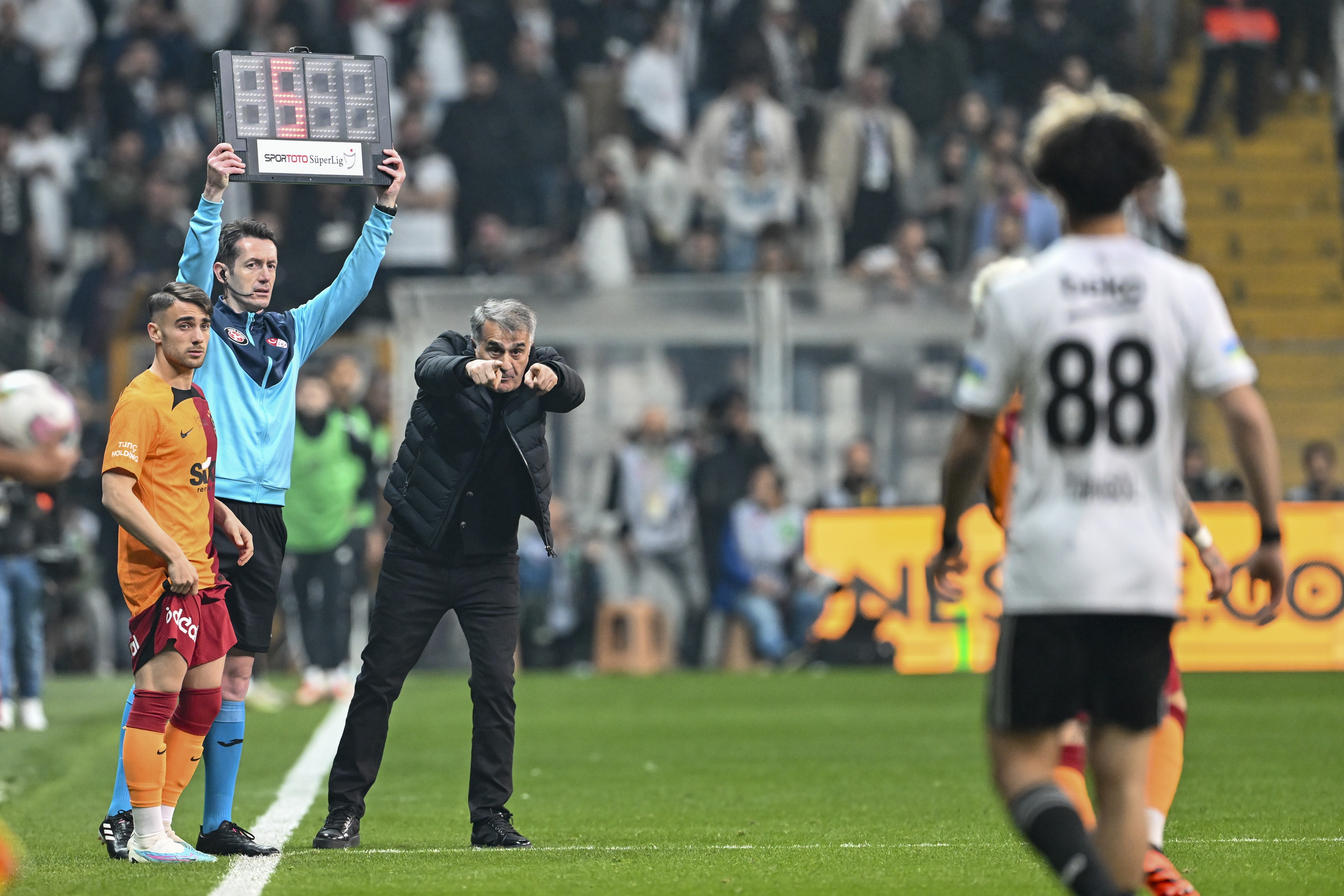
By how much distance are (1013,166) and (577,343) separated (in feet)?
17.3

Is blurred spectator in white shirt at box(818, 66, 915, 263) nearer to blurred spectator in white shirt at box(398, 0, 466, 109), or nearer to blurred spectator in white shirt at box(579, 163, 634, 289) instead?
blurred spectator in white shirt at box(579, 163, 634, 289)

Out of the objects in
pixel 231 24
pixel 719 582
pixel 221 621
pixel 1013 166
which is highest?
pixel 231 24

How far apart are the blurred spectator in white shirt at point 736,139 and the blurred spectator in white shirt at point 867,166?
52cm

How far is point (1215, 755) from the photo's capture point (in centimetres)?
1105

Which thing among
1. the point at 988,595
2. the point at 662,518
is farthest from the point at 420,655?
the point at 662,518

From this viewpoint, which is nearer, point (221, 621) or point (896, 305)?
point (221, 621)

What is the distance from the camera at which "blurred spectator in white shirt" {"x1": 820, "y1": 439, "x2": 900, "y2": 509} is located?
18234 mm

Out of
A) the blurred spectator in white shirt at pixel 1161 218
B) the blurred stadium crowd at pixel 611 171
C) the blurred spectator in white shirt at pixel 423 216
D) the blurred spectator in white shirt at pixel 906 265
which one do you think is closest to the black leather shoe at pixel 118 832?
the blurred stadium crowd at pixel 611 171

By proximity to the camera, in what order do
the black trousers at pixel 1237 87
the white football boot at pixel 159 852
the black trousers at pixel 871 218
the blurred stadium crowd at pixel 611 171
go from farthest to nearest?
the black trousers at pixel 1237 87
the black trousers at pixel 871 218
the blurred stadium crowd at pixel 611 171
the white football boot at pixel 159 852

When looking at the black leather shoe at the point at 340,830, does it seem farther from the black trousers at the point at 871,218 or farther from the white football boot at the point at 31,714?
the black trousers at the point at 871,218

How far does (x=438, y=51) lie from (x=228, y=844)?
16.3 meters

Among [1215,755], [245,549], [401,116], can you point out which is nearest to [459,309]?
[401,116]

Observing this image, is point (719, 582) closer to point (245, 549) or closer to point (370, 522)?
point (370, 522)

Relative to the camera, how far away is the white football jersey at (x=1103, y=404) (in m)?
4.63
